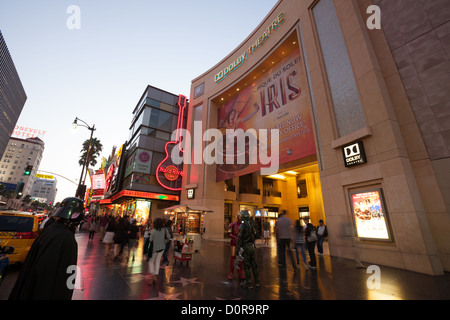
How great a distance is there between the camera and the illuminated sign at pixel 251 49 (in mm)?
18958

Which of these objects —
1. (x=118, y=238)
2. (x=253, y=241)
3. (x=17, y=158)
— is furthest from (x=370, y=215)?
(x=17, y=158)

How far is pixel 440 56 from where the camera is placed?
908 centimetres

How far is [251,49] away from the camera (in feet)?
73.4

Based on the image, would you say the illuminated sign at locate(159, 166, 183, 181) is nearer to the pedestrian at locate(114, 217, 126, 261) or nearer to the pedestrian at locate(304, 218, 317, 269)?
the pedestrian at locate(114, 217, 126, 261)

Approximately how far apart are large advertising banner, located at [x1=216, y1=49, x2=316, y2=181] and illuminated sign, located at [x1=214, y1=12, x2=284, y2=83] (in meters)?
3.02

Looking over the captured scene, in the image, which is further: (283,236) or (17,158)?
(17,158)

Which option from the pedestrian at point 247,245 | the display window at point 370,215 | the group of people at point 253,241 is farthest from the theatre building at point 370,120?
the pedestrian at point 247,245

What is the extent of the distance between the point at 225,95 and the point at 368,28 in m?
16.7

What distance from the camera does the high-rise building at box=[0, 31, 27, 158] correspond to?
2642 inches

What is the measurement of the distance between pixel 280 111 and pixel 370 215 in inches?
445

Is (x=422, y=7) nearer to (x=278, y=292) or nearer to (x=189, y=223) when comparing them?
(x=278, y=292)

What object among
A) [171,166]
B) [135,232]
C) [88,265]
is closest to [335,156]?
[135,232]

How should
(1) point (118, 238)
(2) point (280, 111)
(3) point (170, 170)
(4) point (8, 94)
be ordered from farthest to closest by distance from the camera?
(4) point (8, 94) < (3) point (170, 170) < (2) point (280, 111) < (1) point (118, 238)

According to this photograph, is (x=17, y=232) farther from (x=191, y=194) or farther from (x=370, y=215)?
(x=191, y=194)
